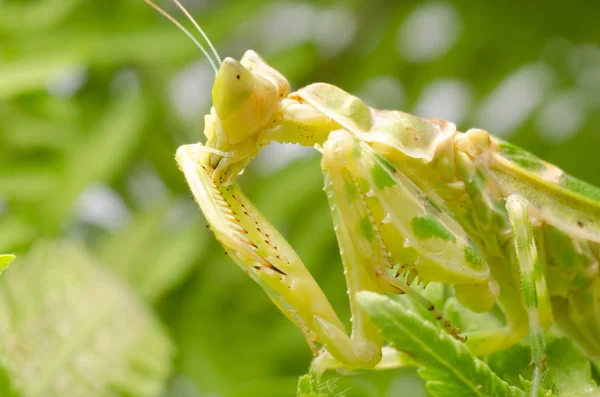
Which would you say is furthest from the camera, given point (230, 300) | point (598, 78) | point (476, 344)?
point (598, 78)

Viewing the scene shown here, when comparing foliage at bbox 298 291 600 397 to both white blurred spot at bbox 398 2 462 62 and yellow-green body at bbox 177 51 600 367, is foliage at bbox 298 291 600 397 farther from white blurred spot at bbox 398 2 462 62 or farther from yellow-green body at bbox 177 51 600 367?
white blurred spot at bbox 398 2 462 62

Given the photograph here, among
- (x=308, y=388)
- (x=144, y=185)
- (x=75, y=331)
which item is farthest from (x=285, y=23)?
(x=308, y=388)

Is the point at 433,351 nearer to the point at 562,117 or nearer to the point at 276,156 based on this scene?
the point at 276,156

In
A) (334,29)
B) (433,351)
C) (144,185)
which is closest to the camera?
(433,351)

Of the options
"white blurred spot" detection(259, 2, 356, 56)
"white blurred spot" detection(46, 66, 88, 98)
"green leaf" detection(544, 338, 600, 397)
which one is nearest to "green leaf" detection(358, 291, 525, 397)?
"green leaf" detection(544, 338, 600, 397)

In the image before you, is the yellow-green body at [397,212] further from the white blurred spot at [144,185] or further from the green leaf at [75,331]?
the white blurred spot at [144,185]

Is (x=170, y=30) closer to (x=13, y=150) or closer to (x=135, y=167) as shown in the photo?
(x=135, y=167)

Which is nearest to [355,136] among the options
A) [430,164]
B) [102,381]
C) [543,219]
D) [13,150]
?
[430,164]
